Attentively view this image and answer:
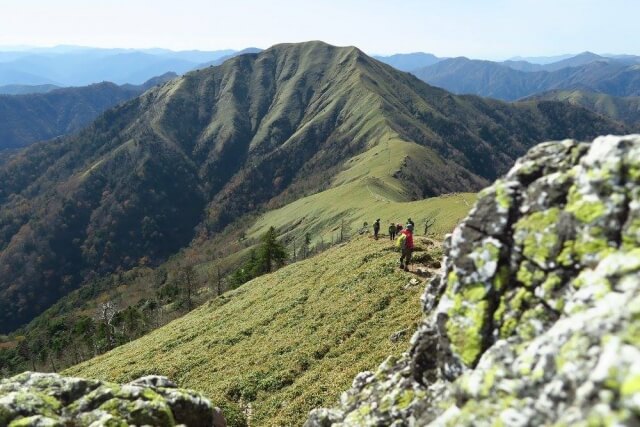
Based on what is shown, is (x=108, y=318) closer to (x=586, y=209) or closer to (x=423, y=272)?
(x=423, y=272)

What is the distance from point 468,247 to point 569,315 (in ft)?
13.5

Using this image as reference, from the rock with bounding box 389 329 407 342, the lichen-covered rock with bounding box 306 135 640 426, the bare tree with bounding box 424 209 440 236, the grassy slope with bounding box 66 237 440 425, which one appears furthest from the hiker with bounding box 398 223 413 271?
the bare tree with bounding box 424 209 440 236

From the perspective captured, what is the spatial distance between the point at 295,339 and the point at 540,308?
33.4 metres

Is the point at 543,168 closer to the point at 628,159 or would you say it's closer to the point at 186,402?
the point at 628,159

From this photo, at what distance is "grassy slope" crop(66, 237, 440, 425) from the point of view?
33312 millimetres

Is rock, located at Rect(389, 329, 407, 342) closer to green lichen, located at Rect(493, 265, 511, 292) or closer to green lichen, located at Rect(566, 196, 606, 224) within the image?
green lichen, located at Rect(493, 265, 511, 292)

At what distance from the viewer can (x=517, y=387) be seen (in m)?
10.5

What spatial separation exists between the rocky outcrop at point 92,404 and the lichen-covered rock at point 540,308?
760 cm

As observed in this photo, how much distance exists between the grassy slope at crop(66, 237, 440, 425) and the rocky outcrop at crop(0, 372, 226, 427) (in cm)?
1093

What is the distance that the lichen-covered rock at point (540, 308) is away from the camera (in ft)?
30.3

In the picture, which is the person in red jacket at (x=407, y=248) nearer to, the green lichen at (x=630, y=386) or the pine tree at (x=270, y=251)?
the green lichen at (x=630, y=386)

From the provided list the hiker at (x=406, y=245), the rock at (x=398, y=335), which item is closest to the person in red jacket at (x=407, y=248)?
the hiker at (x=406, y=245)

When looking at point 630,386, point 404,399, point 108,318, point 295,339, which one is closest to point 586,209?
point 630,386

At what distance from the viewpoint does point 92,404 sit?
1888 centimetres
